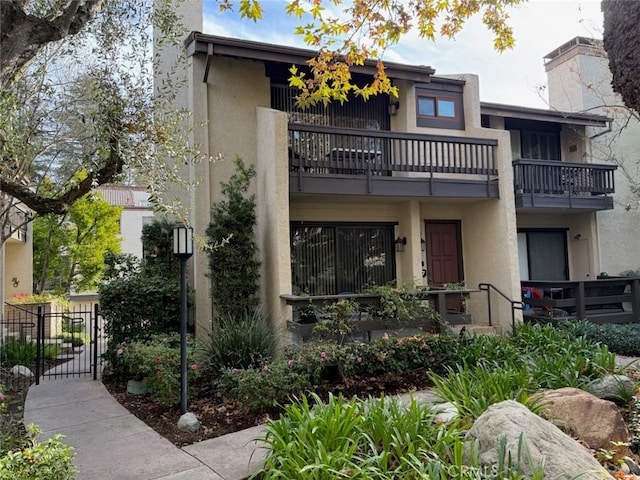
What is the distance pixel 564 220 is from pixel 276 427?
1329 cm

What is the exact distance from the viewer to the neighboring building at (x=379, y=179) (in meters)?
9.45

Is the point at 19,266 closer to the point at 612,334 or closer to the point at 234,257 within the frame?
the point at 234,257

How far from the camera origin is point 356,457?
362 centimetres

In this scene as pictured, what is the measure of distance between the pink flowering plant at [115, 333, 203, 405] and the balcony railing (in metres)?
4.46

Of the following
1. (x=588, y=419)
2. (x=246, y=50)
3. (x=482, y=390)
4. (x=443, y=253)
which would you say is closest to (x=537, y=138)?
(x=443, y=253)

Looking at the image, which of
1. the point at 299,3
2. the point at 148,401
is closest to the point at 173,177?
the point at 299,3

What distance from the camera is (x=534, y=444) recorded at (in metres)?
3.55

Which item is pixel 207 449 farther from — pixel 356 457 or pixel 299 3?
pixel 299 3

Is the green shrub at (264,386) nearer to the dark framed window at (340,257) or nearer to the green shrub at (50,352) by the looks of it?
the dark framed window at (340,257)

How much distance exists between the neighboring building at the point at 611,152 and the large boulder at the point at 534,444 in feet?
38.7

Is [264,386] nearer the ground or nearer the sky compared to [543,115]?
nearer the ground

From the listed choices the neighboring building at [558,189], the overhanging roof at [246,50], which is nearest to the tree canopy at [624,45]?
the overhanging roof at [246,50]

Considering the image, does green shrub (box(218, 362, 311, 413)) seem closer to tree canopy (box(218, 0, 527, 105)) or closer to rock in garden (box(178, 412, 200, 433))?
rock in garden (box(178, 412, 200, 433))

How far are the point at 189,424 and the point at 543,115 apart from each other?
1261 cm
